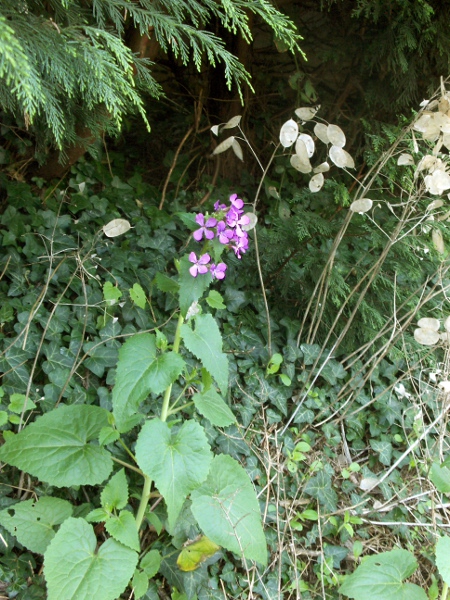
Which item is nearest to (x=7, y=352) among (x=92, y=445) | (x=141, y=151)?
(x=92, y=445)

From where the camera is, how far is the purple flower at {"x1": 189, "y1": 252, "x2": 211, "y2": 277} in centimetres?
138

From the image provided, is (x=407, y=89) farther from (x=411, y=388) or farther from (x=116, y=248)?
(x=116, y=248)

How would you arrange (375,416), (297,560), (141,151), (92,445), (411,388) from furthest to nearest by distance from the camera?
(141,151) < (411,388) < (375,416) < (297,560) < (92,445)

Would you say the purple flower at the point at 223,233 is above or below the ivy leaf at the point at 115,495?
above

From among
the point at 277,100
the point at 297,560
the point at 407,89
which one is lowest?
the point at 297,560

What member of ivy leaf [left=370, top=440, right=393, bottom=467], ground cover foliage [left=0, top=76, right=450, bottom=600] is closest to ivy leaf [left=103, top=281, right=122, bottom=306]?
ground cover foliage [left=0, top=76, right=450, bottom=600]

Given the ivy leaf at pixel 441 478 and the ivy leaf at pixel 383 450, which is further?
the ivy leaf at pixel 383 450

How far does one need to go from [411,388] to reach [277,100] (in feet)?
6.49

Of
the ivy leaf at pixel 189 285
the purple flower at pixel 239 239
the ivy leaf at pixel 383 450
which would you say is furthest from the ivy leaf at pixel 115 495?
the ivy leaf at pixel 383 450

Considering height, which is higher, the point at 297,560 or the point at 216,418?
the point at 216,418

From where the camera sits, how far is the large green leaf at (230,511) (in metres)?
1.45

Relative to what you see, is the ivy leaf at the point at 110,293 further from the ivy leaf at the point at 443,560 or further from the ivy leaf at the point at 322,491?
the ivy leaf at the point at 443,560

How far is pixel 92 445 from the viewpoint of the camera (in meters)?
1.49

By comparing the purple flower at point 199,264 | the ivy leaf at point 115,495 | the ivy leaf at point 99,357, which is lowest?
the ivy leaf at point 99,357
